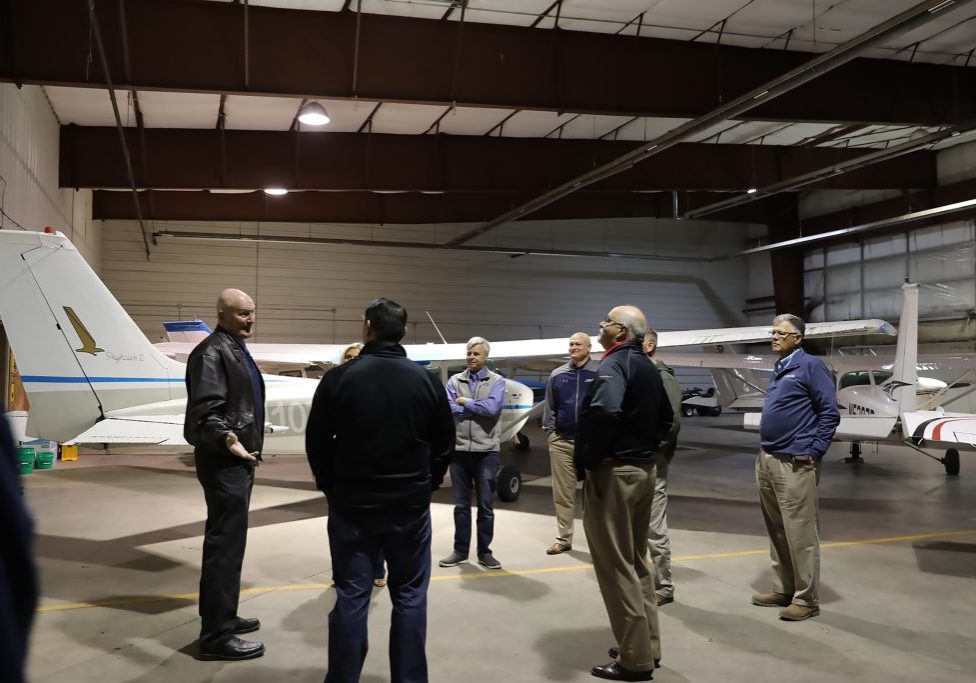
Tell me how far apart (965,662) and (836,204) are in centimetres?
2323

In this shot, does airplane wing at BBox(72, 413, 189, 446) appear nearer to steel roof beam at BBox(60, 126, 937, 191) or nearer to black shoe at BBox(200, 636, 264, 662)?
black shoe at BBox(200, 636, 264, 662)

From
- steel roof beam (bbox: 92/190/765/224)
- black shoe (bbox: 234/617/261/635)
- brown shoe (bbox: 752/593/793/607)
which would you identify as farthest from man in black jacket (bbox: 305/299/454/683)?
steel roof beam (bbox: 92/190/765/224)

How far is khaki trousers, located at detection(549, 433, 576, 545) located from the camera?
21.1 ft

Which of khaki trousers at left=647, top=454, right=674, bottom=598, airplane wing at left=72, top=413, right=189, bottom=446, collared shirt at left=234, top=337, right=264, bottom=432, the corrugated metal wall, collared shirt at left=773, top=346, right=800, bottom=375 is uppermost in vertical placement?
the corrugated metal wall

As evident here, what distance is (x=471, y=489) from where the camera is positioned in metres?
5.68

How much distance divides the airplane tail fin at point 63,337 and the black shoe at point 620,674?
14.6ft

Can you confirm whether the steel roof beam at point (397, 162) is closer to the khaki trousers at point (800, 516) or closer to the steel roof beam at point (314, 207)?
the steel roof beam at point (314, 207)

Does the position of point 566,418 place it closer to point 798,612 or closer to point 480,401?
point 480,401

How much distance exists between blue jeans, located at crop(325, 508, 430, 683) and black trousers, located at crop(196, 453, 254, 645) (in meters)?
1.15

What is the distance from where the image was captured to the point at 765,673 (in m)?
3.74

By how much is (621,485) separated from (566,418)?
2596 mm

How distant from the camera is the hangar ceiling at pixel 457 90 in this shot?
8422mm

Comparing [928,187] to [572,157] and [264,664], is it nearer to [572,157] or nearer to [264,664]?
[572,157]

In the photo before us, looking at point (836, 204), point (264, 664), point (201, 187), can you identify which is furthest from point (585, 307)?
point (264, 664)
